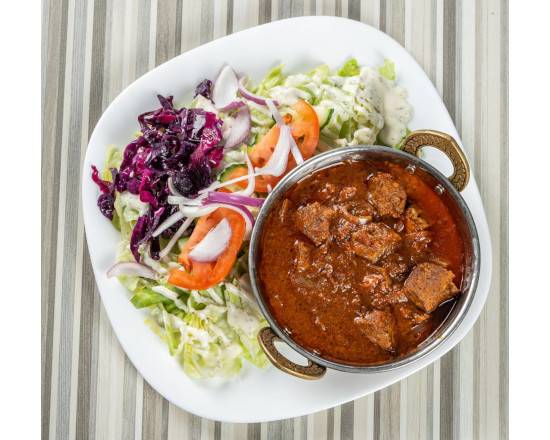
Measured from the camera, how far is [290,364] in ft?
9.92

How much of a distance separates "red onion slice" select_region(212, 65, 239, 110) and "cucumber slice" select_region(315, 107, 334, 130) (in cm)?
53

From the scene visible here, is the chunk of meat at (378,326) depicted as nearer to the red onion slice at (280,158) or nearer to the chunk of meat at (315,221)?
the chunk of meat at (315,221)

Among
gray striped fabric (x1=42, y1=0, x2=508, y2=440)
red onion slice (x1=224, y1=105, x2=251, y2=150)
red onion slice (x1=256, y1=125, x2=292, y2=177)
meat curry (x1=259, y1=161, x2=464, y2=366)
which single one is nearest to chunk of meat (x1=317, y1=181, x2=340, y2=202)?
meat curry (x1=259, y1=161, x2=464, y2=366)

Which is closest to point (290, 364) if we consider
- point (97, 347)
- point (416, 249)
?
point (416, 249)

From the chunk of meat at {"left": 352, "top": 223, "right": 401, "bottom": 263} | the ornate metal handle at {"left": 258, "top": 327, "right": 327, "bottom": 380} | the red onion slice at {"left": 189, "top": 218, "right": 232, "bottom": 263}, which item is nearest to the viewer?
the chunk of meat at {"left": 352, "top": 223, "right": 401, "bottom": 263}

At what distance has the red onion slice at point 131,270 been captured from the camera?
343cm

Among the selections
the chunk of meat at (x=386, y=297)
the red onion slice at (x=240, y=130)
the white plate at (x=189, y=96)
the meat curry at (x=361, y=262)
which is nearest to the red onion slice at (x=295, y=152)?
the meat curry at (x=361, y=262)

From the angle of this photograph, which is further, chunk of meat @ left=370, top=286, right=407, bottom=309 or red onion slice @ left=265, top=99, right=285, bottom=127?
red onion slice @ left=265, top=99, right=285, bottom=127

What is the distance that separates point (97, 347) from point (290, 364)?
1520mm

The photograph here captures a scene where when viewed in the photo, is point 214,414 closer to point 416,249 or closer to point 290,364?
point 290,364

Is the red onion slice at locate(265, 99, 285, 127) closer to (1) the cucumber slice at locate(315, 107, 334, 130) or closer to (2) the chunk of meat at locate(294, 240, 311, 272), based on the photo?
(1) the cucumber slice at locate(315, 107, 334, 130)

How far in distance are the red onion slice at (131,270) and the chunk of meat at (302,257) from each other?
1005 mm

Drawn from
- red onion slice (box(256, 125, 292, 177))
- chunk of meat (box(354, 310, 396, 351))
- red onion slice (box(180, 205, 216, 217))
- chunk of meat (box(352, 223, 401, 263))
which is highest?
red onion slice (box(256, 125, 292, 177))

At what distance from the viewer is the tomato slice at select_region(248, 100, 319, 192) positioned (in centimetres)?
334
